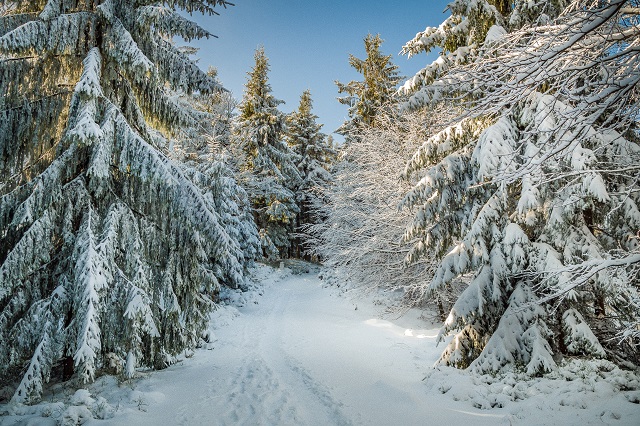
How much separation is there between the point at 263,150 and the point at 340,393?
21936mm

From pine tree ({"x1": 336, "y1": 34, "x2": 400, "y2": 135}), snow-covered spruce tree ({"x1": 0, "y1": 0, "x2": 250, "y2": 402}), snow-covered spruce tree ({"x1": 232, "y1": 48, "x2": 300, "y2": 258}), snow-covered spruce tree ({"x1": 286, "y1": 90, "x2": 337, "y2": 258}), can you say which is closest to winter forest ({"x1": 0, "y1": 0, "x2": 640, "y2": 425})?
snow-covered spruce tree ({"x1": 0, "y1": 0, "x2": 250, "y2": 402})

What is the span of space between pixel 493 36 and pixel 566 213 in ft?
12.8

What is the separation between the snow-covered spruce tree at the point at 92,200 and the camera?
197 inches

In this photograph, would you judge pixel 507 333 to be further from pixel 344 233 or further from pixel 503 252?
pixel 344 233

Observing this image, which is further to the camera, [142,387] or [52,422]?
[142,387]

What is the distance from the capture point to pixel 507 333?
591cm

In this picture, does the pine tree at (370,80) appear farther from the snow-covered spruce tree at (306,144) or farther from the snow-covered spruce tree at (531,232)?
the snow-covered spruce tree at (531,232)

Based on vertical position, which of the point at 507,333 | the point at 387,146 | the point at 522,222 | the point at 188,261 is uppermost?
the point at 387,146

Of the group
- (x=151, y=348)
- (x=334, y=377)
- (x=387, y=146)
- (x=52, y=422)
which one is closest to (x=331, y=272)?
(x=387, y=146)

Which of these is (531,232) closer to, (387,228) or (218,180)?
(387,228)

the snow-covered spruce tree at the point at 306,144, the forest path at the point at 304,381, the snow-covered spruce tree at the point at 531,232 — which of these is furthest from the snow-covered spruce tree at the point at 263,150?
the snow-covered spruce tree at the point at 531,232

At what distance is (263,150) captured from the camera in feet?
84.2

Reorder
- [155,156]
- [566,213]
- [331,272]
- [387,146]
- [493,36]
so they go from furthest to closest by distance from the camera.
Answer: [331,272] → [387,146] → [493,36] → [155,156] → [566,213]

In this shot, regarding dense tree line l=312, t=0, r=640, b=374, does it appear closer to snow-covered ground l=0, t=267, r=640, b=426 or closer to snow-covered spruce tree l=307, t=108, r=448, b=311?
snow-covered ground l=0, t=267, r=640, b=426
